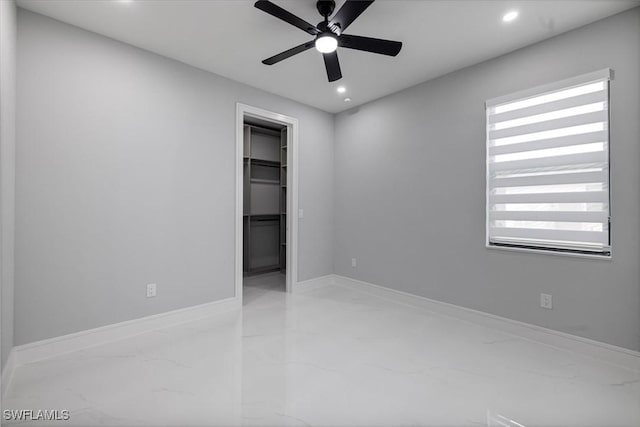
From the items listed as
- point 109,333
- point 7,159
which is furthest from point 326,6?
point 109,333

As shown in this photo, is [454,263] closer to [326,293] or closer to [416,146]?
[416,146]

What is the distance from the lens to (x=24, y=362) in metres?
2.23

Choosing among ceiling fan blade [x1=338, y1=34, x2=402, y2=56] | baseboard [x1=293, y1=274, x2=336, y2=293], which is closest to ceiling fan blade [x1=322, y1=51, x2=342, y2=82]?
ceiling fan blade [x1=338, y1=34, x2=402, y2=56]

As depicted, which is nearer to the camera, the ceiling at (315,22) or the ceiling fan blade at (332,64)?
the ceiling at (315,22)

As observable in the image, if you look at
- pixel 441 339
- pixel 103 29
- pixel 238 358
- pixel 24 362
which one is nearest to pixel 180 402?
pixel 238 358

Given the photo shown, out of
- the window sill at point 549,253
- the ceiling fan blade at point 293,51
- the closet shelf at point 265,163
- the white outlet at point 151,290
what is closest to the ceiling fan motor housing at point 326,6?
the ceiling fan blade at point 293,51

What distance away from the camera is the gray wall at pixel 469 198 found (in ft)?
7.49

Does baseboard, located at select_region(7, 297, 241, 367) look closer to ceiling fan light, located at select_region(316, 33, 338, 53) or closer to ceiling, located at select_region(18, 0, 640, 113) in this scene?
ceiling, located at select_region(18, 0, 640, 113)

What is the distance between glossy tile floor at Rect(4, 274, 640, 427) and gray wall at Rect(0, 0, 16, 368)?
49cm

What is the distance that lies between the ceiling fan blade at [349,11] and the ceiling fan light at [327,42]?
0.10m

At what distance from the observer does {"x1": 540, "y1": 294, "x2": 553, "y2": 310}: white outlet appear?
2621mm

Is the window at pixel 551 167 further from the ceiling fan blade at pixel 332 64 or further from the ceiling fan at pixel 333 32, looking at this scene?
the ceiling fan blade at pixel 332 64

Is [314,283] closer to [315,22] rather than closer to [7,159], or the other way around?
[315,22]

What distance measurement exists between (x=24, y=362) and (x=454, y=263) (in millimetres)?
3973
